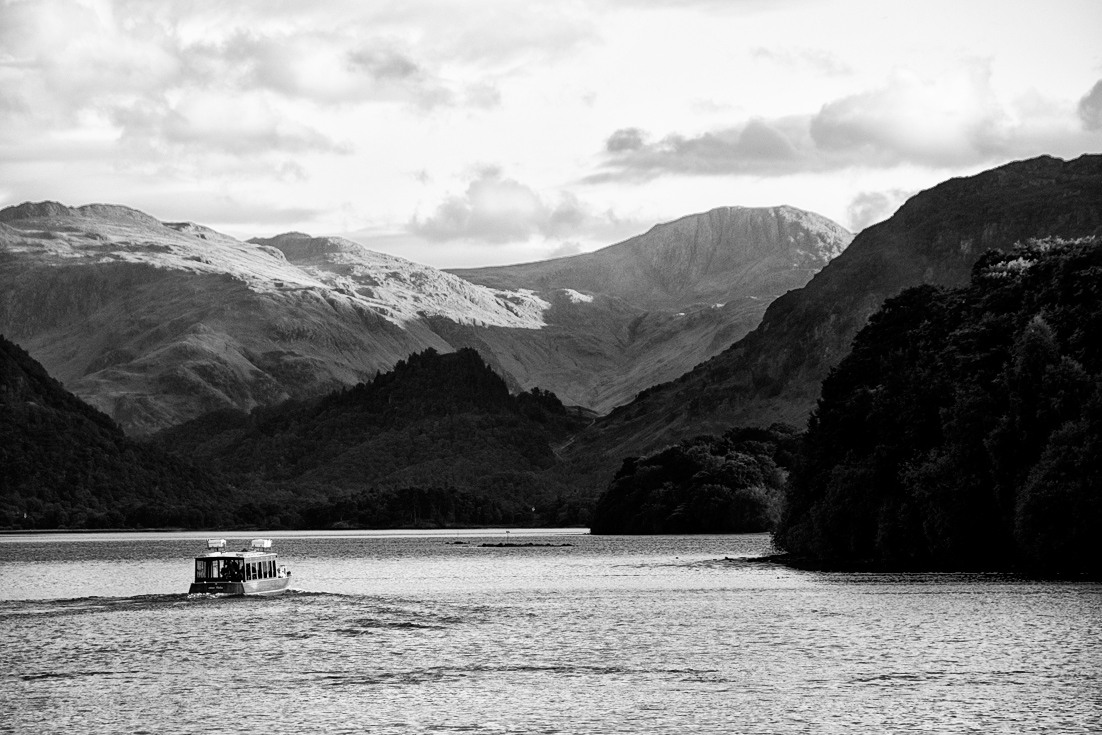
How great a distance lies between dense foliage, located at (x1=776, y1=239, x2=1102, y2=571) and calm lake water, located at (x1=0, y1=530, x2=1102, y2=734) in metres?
6.00

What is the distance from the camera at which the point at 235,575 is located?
482 ft

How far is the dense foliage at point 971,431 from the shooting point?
131m

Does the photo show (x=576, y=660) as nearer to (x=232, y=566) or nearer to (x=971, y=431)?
(x=232, y=566)

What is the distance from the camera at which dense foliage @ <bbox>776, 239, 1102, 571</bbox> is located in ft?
→ 430

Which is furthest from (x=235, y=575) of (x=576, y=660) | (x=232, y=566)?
(x=576, y=660)

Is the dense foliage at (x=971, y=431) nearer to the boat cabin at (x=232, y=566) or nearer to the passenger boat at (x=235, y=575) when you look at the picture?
the passenger boat at (x=235, y=575)

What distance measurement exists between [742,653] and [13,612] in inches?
2597

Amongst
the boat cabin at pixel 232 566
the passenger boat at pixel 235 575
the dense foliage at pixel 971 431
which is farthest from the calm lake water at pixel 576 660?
the dense foliage at pixel 971 431

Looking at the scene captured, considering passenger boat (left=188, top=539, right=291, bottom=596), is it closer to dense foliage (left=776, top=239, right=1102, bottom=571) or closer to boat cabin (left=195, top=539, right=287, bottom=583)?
boat cabin (left=195, top=539, right=287, bottom=583)

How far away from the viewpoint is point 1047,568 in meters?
135

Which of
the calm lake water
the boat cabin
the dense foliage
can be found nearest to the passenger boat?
the boat cabin

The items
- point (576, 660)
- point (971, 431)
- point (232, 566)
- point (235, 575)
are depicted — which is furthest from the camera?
point (232, 566)

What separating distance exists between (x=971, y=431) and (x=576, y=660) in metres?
67.0

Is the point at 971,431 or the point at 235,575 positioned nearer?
the point at 971,431
